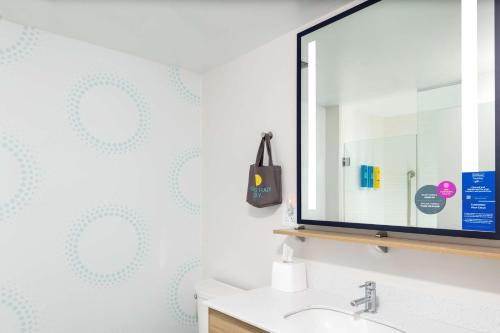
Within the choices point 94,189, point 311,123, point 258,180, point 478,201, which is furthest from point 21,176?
point 478,201

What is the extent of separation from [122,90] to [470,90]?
6.20ft

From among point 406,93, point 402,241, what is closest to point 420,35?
point 406,93

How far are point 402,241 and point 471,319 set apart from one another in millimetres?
343

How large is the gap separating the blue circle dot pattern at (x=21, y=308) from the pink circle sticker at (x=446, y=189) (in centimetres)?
205

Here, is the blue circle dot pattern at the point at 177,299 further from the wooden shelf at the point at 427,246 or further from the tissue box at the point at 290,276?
the wooden shelf at the point at 427,246

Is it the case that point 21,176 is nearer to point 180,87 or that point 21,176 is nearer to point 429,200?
point 180,87

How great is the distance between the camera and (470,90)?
3.96 ft

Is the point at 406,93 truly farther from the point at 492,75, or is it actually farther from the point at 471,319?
the point at 471,319

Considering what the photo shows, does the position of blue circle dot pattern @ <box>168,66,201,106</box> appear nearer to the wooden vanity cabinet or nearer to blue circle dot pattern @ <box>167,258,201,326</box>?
blue circle dot pattern @ <box>167,258,201,326</box>

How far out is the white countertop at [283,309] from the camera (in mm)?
1257

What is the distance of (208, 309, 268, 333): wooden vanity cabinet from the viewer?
1.38 metres

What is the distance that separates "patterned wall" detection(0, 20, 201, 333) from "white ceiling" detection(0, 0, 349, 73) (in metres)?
0.15

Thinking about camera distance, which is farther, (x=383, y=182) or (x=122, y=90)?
(x=122, y=90)

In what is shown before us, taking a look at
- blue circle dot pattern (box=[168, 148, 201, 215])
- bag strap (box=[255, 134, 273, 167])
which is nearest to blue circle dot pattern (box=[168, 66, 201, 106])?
blue circle dot pattern (box=[168, 148, 201, 215])
